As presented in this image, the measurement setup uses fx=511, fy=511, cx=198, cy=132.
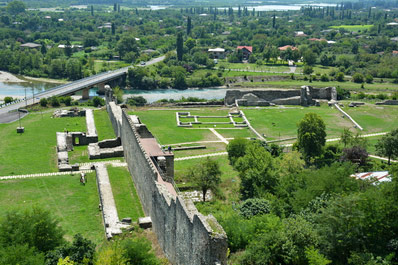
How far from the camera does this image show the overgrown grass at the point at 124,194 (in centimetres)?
3844

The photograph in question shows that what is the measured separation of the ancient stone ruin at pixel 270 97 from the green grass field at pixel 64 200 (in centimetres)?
4115

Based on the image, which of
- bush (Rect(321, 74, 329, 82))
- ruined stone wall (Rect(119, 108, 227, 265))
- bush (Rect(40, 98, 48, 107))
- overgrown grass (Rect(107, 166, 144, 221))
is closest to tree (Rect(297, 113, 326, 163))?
overgrown grass (Rect(107, 166, 144, 221))

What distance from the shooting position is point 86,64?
132125 millimetres

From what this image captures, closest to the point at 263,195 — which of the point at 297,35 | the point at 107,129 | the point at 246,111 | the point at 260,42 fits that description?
the point at 107,129

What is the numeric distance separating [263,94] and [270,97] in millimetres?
1326

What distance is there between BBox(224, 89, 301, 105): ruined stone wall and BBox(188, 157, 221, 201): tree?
4061 cm

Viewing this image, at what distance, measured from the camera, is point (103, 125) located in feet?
211

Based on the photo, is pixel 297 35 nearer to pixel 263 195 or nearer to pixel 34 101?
pixel 34 101

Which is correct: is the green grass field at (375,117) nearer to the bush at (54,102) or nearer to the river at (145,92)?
the river at (145,92)

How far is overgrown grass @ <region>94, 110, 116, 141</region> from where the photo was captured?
195ft

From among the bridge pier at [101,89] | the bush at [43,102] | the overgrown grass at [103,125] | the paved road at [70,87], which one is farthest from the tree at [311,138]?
the bridge pier at [101,89]

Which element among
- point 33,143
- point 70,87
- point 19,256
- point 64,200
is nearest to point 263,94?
point 70,87

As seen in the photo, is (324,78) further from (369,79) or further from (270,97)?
(270,97)

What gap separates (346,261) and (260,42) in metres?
147
